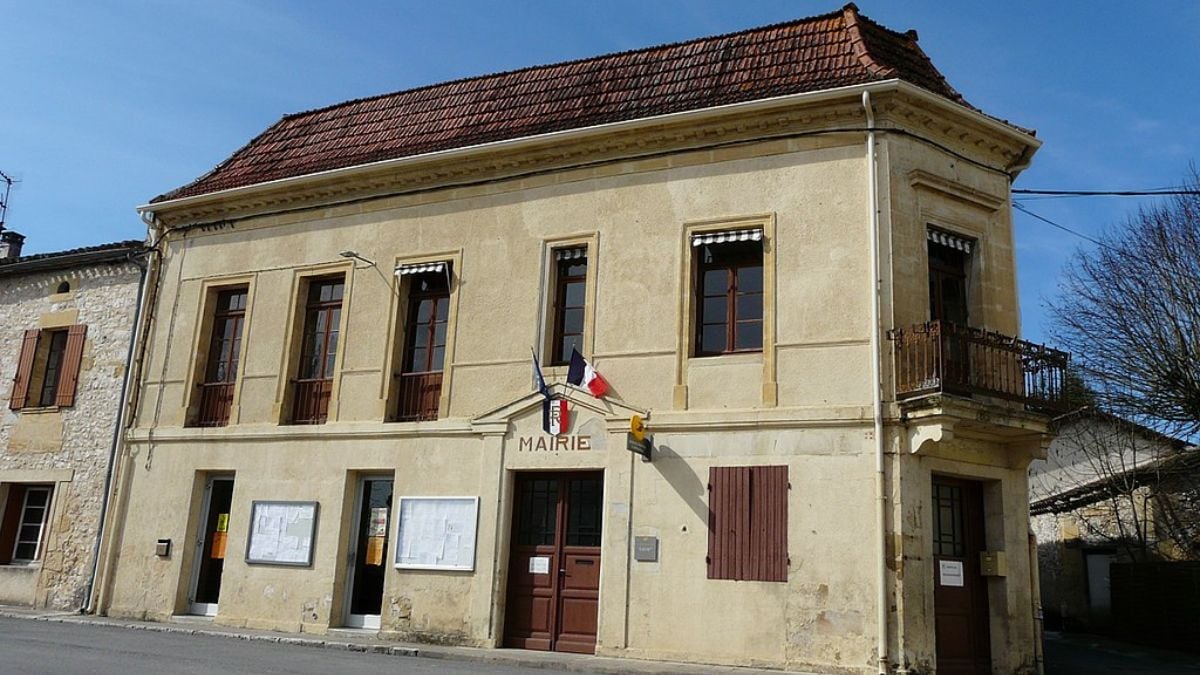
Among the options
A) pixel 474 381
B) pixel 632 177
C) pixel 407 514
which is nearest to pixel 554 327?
pixel 474 381

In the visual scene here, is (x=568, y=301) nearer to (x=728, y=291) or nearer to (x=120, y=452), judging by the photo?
(x=728, y=291)

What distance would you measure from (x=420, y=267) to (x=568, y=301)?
255 centimetres

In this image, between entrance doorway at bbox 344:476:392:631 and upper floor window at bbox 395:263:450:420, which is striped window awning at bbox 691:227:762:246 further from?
entrance doorway at bbox 344:476:392:631

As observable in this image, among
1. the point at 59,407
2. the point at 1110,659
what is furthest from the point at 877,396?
the point at 59,407

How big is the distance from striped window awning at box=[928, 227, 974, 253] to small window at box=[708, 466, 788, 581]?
12.4 feet

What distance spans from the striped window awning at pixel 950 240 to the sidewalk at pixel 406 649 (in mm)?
5999

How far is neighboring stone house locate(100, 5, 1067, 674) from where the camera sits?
1173 centimetres

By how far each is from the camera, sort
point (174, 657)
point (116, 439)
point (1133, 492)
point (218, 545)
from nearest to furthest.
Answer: point (174, 657) → point (218, 545) → point (116, 439) → point (1133, 492)

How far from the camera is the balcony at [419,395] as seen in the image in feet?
47.8

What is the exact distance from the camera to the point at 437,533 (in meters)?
13.7

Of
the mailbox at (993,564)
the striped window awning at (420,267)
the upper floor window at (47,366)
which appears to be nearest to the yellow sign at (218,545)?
the upper floor window at (47,366)

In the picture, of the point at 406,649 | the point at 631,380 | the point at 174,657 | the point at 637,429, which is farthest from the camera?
the point at 631,380

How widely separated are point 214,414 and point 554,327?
6537mm

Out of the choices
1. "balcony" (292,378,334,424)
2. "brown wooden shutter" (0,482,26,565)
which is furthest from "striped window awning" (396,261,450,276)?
"brown wooden shutter" (0,482,26,565)
